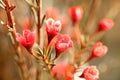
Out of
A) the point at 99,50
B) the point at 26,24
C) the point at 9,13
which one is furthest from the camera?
the point at 26,24

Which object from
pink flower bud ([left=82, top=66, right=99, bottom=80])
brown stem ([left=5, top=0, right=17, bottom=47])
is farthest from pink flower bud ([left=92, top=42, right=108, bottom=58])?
brown stem ([left=5, top=0, right=17, bottom=47])

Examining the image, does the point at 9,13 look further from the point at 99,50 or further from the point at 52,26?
the point at 99,50

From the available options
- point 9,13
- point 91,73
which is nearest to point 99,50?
point 91,73

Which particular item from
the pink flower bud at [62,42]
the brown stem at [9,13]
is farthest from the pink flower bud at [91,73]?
the brown stem at [9,13]

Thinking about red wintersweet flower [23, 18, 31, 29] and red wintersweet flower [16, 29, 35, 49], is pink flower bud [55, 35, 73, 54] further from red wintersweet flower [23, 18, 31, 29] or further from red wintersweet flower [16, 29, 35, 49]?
red wintersweet flower [23, 18, 31, 29]

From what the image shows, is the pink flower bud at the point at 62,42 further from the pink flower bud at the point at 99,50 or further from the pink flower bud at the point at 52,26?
the pink flower bud at the point at 99,50
